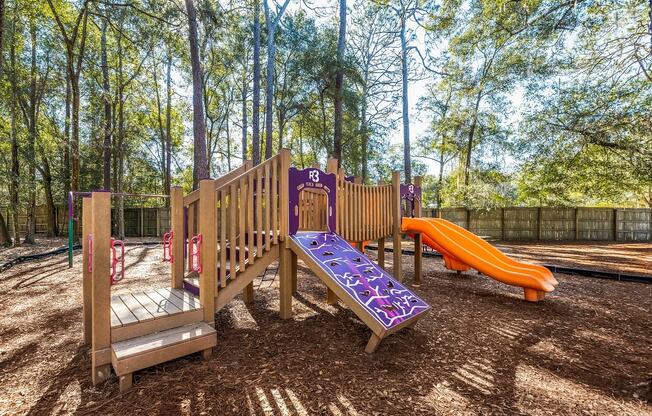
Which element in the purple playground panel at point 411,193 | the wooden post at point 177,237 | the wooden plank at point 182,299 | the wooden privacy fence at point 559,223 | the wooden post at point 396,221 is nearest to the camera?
the wooden plank at point 182,299

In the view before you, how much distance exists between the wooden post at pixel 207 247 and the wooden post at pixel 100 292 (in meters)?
0.81

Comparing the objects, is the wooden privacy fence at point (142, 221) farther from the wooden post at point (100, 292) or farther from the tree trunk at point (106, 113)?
the wooden post at point (100, 292)

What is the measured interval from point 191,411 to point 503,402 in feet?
7.22

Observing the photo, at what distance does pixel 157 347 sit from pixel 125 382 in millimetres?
290

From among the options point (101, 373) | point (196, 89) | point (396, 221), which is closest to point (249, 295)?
point (101, 373)

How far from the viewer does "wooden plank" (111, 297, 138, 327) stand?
254cm

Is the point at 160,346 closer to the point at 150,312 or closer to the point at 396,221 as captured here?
the point at 150,312

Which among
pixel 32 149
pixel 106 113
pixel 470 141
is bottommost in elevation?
pixel 32 149

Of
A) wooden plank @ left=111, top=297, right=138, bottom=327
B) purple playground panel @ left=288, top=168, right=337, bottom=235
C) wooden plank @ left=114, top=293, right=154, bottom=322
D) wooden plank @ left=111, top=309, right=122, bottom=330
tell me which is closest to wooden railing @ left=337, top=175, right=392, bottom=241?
purple playground panel @ left=288, top=168, right=337, bottom=235

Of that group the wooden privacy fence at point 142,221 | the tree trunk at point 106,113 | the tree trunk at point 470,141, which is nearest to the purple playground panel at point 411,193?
the tree trunk at point 470,141

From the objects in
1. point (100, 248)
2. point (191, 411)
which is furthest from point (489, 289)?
point (100, 248)

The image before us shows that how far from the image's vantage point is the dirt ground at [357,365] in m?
2.08

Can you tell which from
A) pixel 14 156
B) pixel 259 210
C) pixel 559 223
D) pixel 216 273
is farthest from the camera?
pixel 559 223

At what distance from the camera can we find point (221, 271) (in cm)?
318
